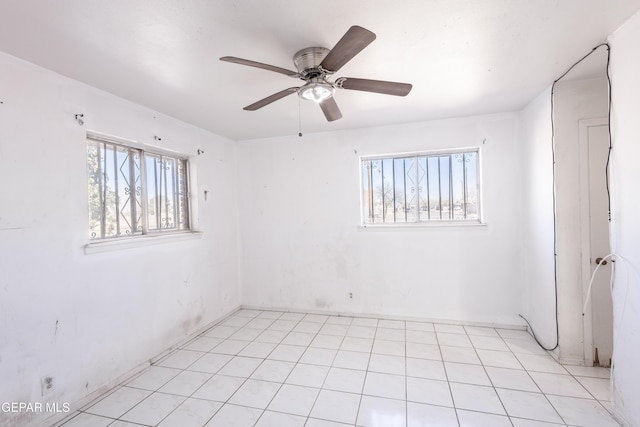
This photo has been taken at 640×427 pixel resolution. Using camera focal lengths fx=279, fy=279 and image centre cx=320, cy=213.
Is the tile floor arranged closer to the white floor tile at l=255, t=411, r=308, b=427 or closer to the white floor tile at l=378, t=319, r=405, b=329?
the white floor tile at l=255, t=411, r=308, b=427

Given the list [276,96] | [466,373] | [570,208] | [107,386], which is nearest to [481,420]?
[466,373]

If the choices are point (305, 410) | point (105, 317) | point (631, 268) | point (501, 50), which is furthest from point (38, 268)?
point (631, 268)

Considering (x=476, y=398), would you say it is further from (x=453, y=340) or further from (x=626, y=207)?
(x=626, y=207)

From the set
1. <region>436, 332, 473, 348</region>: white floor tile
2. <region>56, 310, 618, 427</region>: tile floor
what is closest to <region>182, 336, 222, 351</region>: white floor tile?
<region>56, 310, 618, 427</region>: tile floor

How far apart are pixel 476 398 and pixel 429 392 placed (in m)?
0.32

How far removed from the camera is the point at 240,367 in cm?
250

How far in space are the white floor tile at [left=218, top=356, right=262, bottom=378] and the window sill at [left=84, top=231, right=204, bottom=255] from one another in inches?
52.9

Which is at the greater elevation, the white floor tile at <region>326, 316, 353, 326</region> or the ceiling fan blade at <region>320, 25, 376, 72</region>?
the ceiling fan blade at <region>320, 25, 376, 72</region>

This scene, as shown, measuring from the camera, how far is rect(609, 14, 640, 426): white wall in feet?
5.18

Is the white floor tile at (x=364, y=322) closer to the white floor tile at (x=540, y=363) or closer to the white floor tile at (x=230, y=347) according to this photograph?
the white floor tile at (x=230, y=347)

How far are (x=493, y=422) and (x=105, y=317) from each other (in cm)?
289

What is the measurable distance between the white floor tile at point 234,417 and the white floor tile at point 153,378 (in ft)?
2.26

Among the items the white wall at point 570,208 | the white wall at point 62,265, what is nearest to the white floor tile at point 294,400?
the white wall at point 62,265

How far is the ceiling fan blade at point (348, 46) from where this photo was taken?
1.23 m
